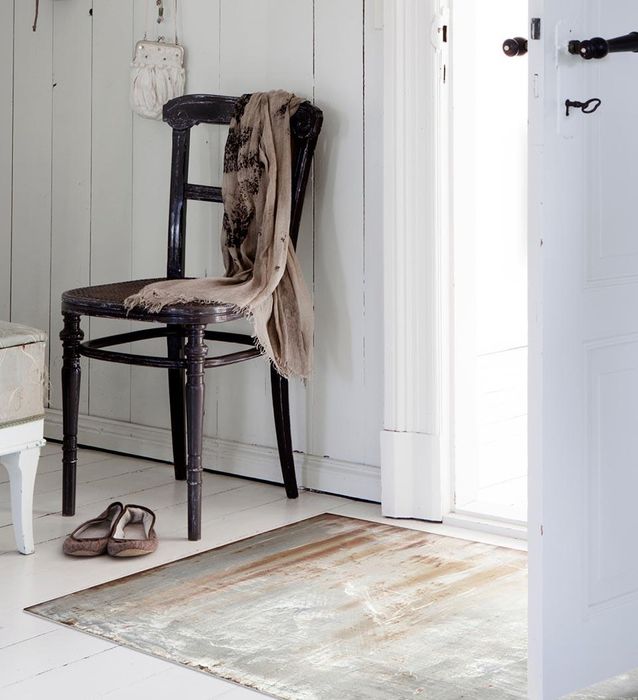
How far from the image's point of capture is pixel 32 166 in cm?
371

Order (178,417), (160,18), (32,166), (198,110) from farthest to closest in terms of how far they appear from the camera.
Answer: (32,166), (160,18), (178,417), (198,110)

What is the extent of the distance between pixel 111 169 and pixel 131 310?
3.27 feet

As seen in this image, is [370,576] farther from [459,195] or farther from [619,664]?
[459,195]

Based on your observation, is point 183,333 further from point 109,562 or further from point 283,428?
point 109,562

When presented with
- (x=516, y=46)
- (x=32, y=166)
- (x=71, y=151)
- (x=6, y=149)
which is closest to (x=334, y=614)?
(x=516, y=46)

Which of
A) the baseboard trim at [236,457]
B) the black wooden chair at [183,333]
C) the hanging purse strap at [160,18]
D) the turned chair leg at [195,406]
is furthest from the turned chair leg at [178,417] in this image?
the hanging purse strap at [160,18]

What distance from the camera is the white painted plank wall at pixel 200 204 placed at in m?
2.93

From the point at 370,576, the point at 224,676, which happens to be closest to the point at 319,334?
the point at 370,576

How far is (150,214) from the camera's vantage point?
3381mm

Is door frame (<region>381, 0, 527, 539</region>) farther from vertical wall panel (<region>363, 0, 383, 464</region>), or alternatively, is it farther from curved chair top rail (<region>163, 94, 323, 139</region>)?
curved chair top rail (<region>163, 94, 323, 139</region>)

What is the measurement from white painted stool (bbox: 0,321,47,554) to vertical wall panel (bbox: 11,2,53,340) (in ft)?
4.11

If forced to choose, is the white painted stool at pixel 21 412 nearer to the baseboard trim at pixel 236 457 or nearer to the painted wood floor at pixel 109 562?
the painted wood floor at pixel 109 562

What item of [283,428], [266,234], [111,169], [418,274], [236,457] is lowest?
[236,457]

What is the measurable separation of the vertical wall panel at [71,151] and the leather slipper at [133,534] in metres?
1.05
